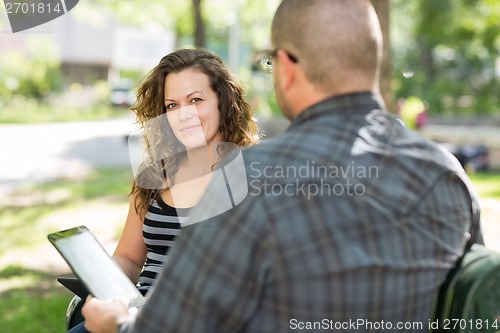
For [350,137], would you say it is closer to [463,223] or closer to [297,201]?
[297,201]

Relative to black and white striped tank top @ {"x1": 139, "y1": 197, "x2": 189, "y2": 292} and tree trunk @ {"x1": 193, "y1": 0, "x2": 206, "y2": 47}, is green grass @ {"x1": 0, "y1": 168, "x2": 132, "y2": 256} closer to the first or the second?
tree trunk @ {"x1": 193, "y1": 0, "x2": 206, "y2": 47}

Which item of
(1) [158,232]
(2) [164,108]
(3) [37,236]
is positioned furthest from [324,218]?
(3) [37,236]

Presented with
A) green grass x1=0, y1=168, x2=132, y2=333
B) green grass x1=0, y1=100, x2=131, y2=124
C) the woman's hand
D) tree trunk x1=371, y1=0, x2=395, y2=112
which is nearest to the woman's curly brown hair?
the woman's hand

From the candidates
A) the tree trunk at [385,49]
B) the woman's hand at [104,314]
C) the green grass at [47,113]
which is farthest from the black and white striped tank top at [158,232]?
the green grass at [47,113]

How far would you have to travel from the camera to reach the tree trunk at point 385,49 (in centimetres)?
650

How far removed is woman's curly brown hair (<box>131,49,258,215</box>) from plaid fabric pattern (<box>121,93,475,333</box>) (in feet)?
4.03

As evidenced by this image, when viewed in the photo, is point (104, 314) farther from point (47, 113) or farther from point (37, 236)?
point (47, 113)

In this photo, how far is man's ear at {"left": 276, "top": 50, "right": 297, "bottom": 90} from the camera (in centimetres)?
168

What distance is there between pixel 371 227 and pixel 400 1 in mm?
33609

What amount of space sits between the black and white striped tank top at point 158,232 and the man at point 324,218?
1040 mm

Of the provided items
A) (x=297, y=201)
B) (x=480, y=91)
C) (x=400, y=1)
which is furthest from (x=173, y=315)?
(x=400, y=1)

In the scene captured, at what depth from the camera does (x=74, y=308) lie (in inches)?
102

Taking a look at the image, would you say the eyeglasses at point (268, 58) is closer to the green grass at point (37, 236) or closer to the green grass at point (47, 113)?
the green grass at point (37, 236)

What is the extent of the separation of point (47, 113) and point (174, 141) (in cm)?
2832
